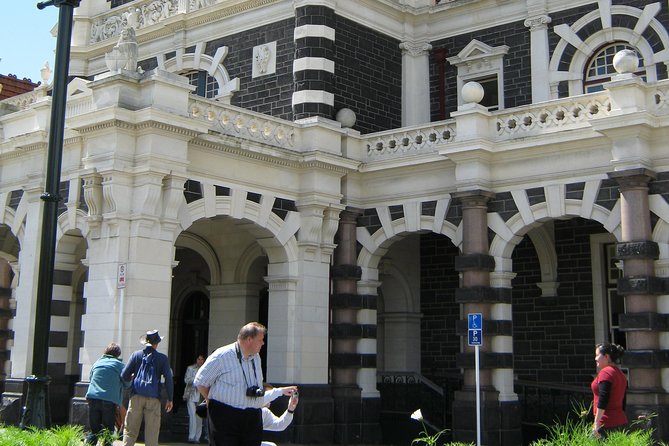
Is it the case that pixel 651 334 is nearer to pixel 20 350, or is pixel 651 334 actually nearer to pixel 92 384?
pixel 92 384

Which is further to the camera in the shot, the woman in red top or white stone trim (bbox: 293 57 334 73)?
white stone trim (bbox: 293 57 334 73)

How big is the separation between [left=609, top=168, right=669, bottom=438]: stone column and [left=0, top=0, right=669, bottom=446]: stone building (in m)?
0.04

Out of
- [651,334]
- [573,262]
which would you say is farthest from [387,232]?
[651,334]

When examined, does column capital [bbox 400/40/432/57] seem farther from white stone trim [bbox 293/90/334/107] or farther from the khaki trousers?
the khaki trousers

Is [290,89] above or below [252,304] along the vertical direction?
above

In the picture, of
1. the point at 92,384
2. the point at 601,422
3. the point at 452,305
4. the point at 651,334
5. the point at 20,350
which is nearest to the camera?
the point at 601,422

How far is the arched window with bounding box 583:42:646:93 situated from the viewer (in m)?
22.1

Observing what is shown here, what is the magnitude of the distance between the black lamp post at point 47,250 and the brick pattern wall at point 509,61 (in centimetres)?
1291

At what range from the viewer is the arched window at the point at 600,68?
2208 centimetres

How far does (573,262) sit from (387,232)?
5001mm

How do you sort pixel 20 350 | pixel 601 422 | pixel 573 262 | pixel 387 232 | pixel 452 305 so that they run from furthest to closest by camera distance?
pixel 452 305, pixel 573 262, pixel 387 232, pixel 20 350, pixel 601 422

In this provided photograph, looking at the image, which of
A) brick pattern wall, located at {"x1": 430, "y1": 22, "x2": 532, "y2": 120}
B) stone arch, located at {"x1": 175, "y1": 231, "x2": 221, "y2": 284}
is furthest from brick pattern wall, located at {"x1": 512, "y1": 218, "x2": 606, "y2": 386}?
stone arch, located at {"x1": 175, "y1": 231, "x2": 221, "y2": 284}

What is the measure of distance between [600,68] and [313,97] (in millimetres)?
7149

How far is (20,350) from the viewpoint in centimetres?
1873
